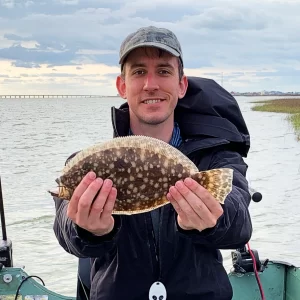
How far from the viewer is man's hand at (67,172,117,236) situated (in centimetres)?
256

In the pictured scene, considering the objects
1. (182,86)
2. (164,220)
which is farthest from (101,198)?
(182,86)

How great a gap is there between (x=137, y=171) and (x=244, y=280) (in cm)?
Result: 303

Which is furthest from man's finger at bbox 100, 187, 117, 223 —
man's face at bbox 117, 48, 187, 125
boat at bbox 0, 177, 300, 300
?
boat at bbox 0, 177, 300, 300

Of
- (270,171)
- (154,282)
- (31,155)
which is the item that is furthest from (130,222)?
(31,155)

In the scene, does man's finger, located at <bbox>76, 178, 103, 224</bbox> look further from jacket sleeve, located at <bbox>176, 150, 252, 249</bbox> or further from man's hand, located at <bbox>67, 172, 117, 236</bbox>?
jacket sleeve, located at <bbox>176, 150, 252, 249</bbox>

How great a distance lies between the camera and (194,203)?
257 centimetres

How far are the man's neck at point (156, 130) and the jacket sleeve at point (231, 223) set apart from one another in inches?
14.6

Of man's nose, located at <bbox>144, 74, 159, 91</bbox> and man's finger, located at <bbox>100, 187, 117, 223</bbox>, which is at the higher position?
man's nose, located at <bbox>144, 74, 159, 91</bbox>

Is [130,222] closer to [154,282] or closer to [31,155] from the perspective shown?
[154,282]

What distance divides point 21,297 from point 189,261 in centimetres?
251

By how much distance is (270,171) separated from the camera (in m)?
20.6

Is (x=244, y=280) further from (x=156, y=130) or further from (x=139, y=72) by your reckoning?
(x=139, y=72)

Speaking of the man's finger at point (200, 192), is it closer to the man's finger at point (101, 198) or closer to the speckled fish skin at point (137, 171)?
the speckled fish skin at point (137, 171)

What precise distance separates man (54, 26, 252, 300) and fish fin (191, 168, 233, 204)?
267 mm
